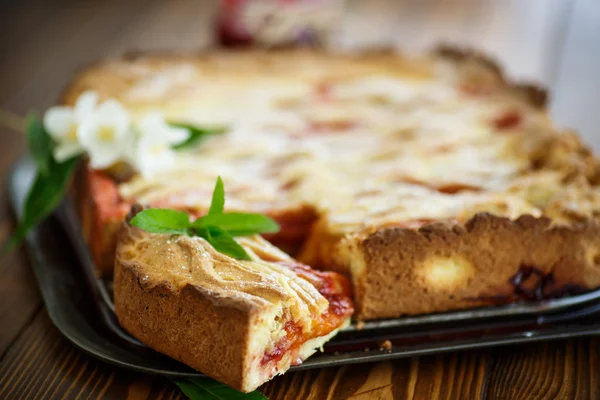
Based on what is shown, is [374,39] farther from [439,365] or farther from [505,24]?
[439,365]

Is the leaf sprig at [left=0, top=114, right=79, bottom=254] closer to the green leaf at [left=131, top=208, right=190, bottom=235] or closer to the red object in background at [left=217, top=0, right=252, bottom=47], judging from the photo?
the green leaf at [left=131, top=208, right=190, bottom=235]

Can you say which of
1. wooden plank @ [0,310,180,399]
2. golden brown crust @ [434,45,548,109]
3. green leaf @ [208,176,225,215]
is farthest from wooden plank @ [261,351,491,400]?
golden brown crust @ [434,45,548,109]

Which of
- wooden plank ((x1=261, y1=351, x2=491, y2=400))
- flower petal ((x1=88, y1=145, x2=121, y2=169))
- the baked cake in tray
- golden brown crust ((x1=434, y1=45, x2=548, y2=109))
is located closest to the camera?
wooden plank ((x1=261, y1=351, x2=491, y2=400))

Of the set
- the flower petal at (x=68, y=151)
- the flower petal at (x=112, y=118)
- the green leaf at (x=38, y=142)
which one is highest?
the flower petal at (x=112, y=118)

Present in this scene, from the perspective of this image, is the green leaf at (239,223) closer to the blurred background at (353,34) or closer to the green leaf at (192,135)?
the green leaf at (192,135)

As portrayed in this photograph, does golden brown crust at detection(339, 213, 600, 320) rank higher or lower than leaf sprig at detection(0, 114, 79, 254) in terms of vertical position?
higher

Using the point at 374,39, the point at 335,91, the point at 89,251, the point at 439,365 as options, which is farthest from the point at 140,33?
the point at 439,365

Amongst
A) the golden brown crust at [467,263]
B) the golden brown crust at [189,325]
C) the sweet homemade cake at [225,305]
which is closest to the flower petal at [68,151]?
the sweet homemade cake at [225,305]

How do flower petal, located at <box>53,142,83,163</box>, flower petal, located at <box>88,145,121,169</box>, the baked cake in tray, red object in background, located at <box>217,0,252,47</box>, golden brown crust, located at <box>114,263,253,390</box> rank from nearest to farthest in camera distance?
golden brown crust, located at <box>114,263,253,390</box> < the baked cake in tray < flower petal, located at <box>88,145,121,169</box> < flower petal, located at <box>53,142,83,163</box> < red object in background, located at <box>217,0,252,47</box>

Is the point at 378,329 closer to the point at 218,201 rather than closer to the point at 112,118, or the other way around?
the point at 218,201
